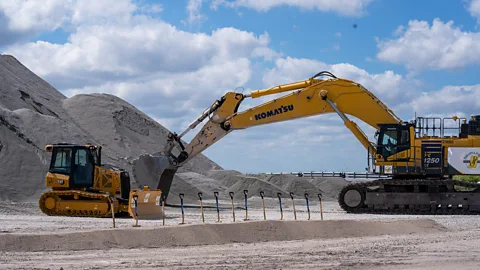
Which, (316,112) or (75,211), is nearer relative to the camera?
(75,211)

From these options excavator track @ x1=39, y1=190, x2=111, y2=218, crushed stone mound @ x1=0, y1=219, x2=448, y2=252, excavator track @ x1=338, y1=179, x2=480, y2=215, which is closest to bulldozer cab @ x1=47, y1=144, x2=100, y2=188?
excavator track @ x1=39, y1=190, x2=111, y2=218

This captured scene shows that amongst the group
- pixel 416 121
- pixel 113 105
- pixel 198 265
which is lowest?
pixel 198 265

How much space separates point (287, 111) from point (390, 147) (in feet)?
12.9

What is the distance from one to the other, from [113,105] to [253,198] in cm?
2152

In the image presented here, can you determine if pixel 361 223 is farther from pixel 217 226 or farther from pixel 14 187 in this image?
pixel 14 187

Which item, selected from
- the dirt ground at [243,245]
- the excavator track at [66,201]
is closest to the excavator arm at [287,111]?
the excavator track at [66,201]

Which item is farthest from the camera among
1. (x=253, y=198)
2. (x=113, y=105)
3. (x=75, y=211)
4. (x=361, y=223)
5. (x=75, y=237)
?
(x=113, y=105)

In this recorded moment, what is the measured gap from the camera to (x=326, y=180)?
49.7 m

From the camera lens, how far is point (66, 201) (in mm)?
23703

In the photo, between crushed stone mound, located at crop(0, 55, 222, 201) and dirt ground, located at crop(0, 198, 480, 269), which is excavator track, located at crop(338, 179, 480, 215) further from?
Result: crushed stone mound, located at crop(0, 55, 222, 201)

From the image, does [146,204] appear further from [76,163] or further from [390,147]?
[390,147]

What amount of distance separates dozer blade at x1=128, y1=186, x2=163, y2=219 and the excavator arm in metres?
5.00

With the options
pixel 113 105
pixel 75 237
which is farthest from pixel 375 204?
pixel 113 105

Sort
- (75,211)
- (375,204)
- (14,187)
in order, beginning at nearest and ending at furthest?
(75,211)
(375,204)
(14,187)
